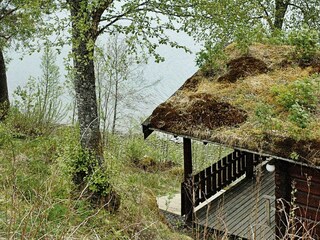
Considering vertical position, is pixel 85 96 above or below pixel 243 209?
above

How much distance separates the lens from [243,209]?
883 centimetres

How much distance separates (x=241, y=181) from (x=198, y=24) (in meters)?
4.56

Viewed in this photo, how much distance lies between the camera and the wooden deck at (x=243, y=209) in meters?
7.73

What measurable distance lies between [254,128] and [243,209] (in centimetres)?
249

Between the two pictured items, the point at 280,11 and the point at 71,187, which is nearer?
the point at 71,187

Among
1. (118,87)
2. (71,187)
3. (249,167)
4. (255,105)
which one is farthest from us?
(118,87)

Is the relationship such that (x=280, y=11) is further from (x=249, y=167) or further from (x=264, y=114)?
(x=264, y=114)

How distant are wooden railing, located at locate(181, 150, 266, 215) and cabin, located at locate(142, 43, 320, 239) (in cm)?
2

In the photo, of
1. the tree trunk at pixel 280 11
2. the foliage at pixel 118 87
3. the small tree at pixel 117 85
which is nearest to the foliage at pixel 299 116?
the small tree at pixel 117 85

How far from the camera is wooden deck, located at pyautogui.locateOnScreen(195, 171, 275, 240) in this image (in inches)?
305

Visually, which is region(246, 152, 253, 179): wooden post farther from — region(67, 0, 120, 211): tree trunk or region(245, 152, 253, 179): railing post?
region(67, 0, 120, 211): tree trunk

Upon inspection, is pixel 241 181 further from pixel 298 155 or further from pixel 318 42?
pixel 298 155

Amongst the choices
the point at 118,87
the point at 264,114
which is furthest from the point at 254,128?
the point at 118,87

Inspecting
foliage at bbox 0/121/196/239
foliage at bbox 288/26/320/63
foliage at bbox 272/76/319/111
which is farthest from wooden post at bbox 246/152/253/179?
foliage at bbox 272/76/319/111
